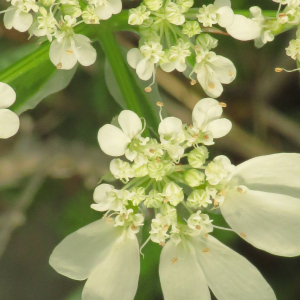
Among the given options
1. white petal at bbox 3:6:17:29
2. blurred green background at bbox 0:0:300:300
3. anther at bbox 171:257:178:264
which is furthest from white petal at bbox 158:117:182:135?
blurred green background at bbox 0:0:300:300

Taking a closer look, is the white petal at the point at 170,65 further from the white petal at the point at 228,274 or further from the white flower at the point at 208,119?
the white petal at the point at 228,274

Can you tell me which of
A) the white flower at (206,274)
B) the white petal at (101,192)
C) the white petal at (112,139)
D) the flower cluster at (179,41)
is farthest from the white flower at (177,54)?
the white flower at (206,274)

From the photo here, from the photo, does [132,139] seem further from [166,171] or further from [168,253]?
[168,253]

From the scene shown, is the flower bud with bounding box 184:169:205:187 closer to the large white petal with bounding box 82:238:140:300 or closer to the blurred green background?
the large white petal with bounding box 82:238:140:300

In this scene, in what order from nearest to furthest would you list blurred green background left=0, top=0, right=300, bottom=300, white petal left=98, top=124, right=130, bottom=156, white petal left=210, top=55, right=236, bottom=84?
white petal left=98, top=124, right=130, bottom=156 < white petal left=210, top=55, right=236, bottom=84 < blurred green background left=0, top=0, right=300, bottom=300

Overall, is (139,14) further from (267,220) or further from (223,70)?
(267,220)

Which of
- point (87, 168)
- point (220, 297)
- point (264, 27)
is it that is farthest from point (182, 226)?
point (87, 168)
